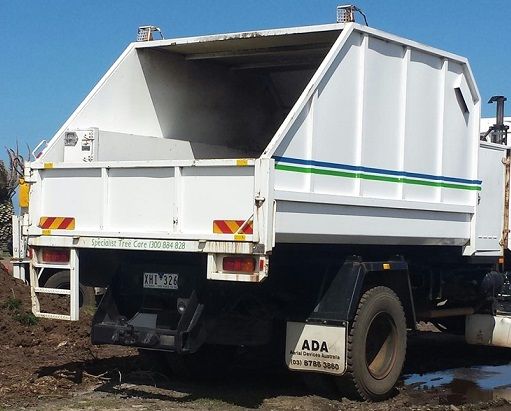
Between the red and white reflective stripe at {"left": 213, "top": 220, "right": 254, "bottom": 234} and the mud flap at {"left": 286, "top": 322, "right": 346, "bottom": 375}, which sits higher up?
the red and white reflective stripe at {"left": 213, "top": 220, "right": 254, "bottom": 234}

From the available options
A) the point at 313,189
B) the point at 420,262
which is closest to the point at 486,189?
the point at 420,262

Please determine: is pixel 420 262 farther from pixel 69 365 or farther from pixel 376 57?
pixel 69 365

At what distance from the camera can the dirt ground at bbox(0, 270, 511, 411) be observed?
7551mm

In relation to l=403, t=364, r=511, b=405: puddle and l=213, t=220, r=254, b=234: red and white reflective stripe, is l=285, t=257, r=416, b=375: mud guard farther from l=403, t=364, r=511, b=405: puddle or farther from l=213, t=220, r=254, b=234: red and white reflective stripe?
l=403, t=364, r=511, b=405: puddle

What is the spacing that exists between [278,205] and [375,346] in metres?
2.09

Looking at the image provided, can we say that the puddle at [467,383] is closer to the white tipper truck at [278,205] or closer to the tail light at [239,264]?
the white tipper truck at [278,205]

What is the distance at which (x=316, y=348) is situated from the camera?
7398 millimetres

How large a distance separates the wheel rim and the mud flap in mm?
695

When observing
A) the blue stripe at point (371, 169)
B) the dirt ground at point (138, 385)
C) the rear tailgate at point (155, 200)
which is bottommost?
the dirt ground at point (138, 385)

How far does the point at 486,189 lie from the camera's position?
954 cm

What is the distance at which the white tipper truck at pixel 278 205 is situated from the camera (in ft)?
22.7

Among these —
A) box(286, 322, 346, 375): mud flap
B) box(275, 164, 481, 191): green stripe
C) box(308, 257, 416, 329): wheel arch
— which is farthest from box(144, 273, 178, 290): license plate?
box(275, 164, 481, 191): green stripe

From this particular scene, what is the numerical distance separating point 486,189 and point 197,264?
3.65 meters

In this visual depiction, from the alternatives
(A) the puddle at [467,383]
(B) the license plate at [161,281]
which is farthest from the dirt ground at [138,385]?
(B) the license plate at [161,281]
